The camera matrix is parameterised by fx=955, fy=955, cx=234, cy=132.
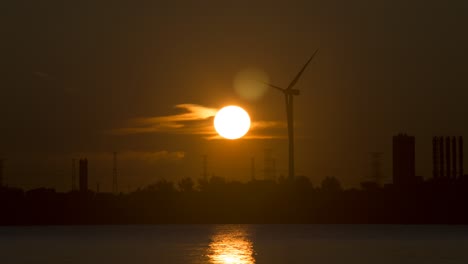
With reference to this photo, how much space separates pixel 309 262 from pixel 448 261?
778 inches

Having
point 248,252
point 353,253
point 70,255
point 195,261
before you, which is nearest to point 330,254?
point 353,253

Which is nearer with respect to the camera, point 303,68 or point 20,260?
point 20,260

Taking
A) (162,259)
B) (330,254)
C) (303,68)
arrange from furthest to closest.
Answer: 1. (303,68)
2. (330,254)
3. (162,259)

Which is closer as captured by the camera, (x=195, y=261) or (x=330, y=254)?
(x=195, y=261)

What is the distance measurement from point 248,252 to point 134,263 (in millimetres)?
35168

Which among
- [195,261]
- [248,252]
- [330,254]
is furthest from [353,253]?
[195,261]

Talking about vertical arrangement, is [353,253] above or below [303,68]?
below

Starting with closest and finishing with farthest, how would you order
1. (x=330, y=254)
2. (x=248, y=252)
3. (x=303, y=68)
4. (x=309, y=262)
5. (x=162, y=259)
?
(x=309, y=262) → (x=162, y=259) → (x=330, y=254) → (x=248, y=252) → (x=303, y=68)

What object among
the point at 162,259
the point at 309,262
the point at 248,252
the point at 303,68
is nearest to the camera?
the point at 309,262

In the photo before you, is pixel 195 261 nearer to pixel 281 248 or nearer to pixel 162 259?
pixel 162 259

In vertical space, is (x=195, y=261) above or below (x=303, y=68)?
below

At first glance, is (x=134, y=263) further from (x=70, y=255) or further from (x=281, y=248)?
(x=281, y=248)

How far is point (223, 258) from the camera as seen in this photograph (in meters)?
146

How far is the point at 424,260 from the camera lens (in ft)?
445
